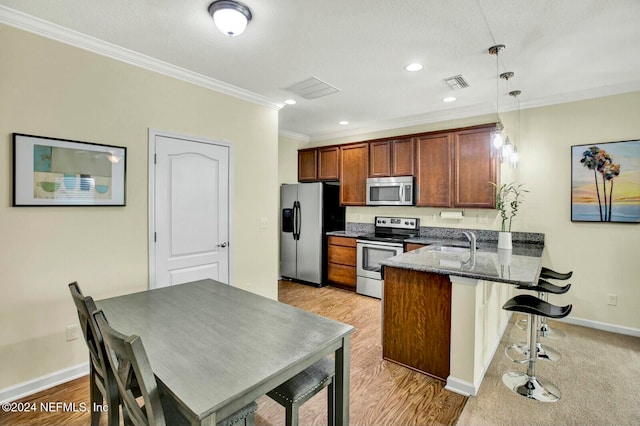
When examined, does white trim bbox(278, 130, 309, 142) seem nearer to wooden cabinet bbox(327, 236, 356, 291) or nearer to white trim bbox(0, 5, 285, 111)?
white trim bbox(0, 5, 285, 111)

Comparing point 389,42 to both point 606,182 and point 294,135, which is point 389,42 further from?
point 294,135

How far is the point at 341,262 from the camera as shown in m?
5.00

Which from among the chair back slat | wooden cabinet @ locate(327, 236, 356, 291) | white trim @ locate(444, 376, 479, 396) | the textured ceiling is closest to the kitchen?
the textured ceiling

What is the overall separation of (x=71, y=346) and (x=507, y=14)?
3.98 m

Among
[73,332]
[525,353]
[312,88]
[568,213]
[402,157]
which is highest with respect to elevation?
[312,88]

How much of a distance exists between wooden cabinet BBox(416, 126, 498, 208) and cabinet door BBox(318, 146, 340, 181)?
1.40 m

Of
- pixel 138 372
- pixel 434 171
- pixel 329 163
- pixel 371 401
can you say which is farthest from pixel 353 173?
pixel 138 372

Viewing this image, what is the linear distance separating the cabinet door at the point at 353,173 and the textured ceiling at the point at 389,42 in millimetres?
1438

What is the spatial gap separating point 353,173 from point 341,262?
57.9 inches

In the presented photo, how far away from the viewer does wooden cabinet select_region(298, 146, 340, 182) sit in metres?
5.34

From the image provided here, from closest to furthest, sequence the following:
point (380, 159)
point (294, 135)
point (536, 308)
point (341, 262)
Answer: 1. point (536, 308)
2. point (380, 159)
3. point (341, 262)
4. point (294, 135)

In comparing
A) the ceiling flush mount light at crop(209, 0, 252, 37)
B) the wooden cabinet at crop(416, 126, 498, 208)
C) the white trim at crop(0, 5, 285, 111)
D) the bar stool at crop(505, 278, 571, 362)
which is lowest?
the bar stool at crop(505, 278, 571, 362)

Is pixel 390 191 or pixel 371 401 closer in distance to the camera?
pixel 371 401

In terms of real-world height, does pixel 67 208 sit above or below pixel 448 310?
above
